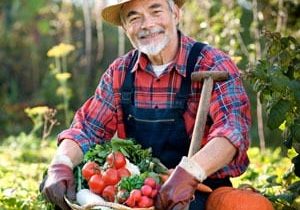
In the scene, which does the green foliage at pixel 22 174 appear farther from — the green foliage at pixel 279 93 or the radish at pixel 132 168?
the green foliage at pixel 279 93

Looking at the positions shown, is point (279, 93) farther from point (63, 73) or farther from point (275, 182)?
point (63, 73)

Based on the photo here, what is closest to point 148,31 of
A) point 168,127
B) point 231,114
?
point 168,127

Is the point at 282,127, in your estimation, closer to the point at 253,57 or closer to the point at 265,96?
the point at 265,96

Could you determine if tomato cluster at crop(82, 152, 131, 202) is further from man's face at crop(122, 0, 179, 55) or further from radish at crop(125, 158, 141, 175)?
man's face at crop(122, 0, 179, 55)

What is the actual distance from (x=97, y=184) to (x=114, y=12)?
40.8 inches

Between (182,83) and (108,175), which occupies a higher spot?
(182,83)

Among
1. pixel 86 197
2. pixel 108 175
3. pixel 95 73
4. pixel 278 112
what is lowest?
pixel 95 73

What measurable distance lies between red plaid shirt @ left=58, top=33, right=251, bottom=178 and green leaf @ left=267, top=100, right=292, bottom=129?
0.34ft

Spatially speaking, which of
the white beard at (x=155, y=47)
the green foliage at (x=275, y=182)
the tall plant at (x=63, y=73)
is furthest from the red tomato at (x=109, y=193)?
the tall plant at (x=63, y=73)

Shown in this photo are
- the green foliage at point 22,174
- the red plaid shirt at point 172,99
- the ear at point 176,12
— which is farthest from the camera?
the green foliage at point 22,174

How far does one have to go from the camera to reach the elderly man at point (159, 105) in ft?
11.8

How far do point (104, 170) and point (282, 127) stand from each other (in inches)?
46.7

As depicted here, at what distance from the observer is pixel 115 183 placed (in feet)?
10.9

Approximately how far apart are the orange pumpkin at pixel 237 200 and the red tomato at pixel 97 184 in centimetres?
58
